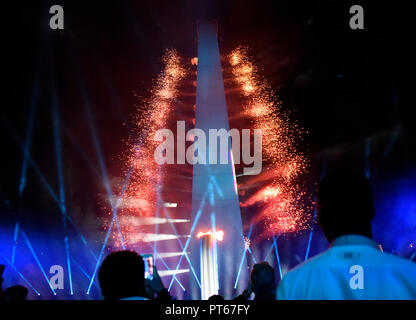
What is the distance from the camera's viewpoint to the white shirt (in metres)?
1.21

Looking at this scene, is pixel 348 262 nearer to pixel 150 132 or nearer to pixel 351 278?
pixel 351 278

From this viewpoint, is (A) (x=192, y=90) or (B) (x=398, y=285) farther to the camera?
(A) (x=192, y=90)

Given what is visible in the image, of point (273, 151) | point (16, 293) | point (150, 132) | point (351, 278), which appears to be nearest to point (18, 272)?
point (150, 132)

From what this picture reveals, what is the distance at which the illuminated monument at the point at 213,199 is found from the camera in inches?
424

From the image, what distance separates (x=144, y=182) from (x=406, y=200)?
1052 cm

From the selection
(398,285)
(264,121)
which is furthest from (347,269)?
(264,121)

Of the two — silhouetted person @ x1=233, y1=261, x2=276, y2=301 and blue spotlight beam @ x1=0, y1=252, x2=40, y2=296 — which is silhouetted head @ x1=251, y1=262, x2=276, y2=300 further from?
blue spotlight beam @ x1=0, y1=252, x2=40, y2=296

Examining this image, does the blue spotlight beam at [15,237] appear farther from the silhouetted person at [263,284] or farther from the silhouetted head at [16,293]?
the silhouetted person at [263,284]

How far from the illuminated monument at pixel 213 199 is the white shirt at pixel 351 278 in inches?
342

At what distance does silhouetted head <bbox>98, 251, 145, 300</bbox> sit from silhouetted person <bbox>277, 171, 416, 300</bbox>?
831mm

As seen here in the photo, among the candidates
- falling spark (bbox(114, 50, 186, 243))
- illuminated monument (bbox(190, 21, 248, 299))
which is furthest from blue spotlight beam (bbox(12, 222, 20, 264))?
illuminated monument (bbox(190, 21, 248, 299))

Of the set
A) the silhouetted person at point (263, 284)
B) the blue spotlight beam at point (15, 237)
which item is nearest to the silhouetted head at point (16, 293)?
the silhouetted person at point (263, 284)

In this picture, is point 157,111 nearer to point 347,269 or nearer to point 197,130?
point 197,130

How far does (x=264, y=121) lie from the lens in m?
15.5
